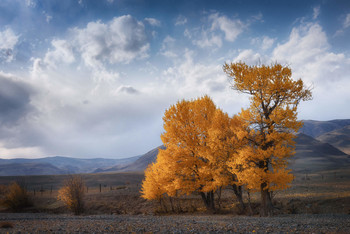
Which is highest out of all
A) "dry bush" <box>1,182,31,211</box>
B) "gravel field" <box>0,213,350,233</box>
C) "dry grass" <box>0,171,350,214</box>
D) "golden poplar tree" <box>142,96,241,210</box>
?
"golden poplar tree" <box>142,96,241,210</box>

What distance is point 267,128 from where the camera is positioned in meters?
17.7

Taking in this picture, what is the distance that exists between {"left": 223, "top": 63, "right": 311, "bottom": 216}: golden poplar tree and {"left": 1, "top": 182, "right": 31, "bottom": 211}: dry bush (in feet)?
118

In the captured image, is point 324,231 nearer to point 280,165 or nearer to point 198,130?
point 280,165

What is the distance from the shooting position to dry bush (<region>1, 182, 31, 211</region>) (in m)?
35.2

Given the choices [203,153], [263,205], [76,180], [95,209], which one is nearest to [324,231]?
[263,205]

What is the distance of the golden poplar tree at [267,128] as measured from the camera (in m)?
16.6

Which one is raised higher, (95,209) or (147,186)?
(147,186)

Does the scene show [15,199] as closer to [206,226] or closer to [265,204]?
[206,226]

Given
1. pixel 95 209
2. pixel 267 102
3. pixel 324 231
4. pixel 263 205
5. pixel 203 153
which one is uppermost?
pixel 267 102

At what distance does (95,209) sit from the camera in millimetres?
31812

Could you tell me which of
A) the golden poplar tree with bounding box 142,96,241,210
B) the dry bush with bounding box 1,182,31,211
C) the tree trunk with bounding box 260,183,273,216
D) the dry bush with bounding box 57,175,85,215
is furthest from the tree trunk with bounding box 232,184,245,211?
the dry bush with bounding box 1,182,31,211

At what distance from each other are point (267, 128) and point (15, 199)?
39.9 meters

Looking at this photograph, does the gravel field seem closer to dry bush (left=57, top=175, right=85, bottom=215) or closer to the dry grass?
the dry grass

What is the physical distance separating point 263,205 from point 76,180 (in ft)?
74.0
